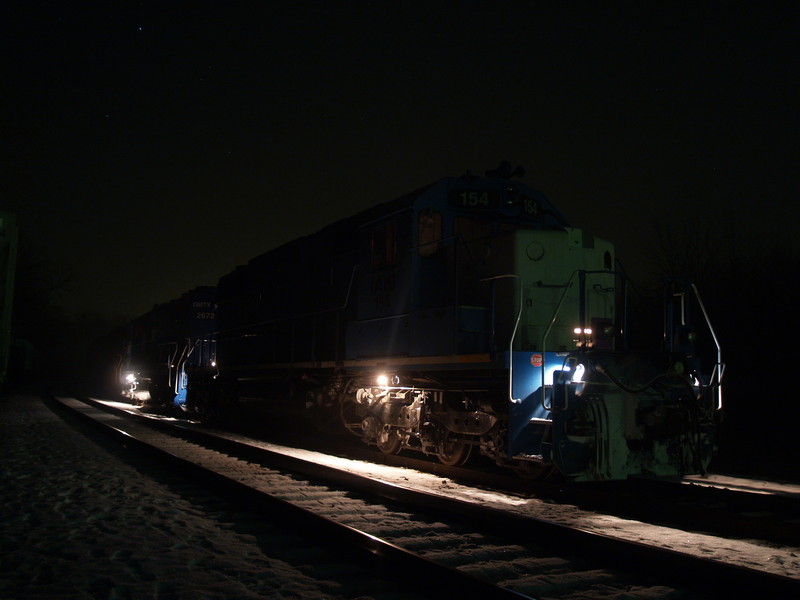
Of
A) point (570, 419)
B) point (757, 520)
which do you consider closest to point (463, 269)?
point (570, 419)

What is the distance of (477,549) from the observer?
4684 mm

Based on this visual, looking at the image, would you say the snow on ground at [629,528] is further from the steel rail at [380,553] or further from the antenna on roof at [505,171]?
the antenna on roof at [505,171]

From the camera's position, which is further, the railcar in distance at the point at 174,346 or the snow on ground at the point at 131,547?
the railcar in distance at the point at 174,346

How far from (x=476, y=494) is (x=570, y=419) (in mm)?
1205

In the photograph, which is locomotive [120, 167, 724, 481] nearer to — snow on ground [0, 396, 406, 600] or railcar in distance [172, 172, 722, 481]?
railcar in distance [172, 172, 722, 481]

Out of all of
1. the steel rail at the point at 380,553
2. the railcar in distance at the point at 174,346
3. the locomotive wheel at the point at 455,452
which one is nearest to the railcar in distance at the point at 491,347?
the locomotive wheel at the point at 455,452

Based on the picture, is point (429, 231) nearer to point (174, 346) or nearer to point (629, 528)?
point (629, 528)

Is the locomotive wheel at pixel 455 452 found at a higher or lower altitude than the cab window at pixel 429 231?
lower

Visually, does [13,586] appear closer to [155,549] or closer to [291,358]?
[155,549]

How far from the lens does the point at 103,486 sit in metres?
7.30

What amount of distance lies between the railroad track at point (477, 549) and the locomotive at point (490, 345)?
1609 mm

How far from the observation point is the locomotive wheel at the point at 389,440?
958cm

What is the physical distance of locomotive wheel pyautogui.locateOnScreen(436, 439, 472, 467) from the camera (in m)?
8.55

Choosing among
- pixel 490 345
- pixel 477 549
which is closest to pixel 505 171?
pixel 490 345
